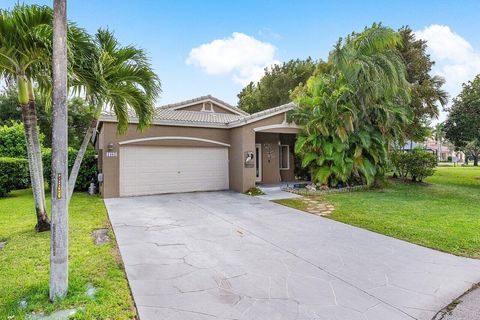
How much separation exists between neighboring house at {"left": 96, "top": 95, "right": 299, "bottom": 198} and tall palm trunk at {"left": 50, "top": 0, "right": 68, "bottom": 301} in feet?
27.2

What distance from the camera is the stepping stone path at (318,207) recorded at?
881 centimetres

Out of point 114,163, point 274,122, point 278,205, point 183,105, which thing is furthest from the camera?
point 183,105

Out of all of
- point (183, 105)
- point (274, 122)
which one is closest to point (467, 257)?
point (274, 122)

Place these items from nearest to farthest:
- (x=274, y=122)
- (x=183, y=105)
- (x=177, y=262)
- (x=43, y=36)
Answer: (x=43, y=36), (x=177, y=262), (x=274, y=122), (x=183, y=105)

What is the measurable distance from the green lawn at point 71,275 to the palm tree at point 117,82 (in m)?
1.43

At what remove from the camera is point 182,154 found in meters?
12.9

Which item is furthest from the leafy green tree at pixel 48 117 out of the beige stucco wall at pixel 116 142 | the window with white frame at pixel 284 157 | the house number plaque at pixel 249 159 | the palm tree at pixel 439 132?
the palm tree at pixel 439 132

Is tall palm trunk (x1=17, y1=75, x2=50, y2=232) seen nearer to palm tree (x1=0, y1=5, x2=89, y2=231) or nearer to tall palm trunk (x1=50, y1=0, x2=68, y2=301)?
palm tree (x1=0, y1=5, x2=89, y2=231)

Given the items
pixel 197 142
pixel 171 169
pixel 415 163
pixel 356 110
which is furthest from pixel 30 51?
pixel 415 163

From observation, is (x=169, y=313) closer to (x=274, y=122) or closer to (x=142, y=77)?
(x=142, y=77)

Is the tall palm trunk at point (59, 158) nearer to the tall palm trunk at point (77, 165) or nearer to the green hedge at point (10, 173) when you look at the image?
the tall palm trunk at point (77, 165)

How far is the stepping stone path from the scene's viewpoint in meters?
8.81

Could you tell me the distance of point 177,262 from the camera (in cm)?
482

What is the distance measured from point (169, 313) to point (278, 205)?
706cm
